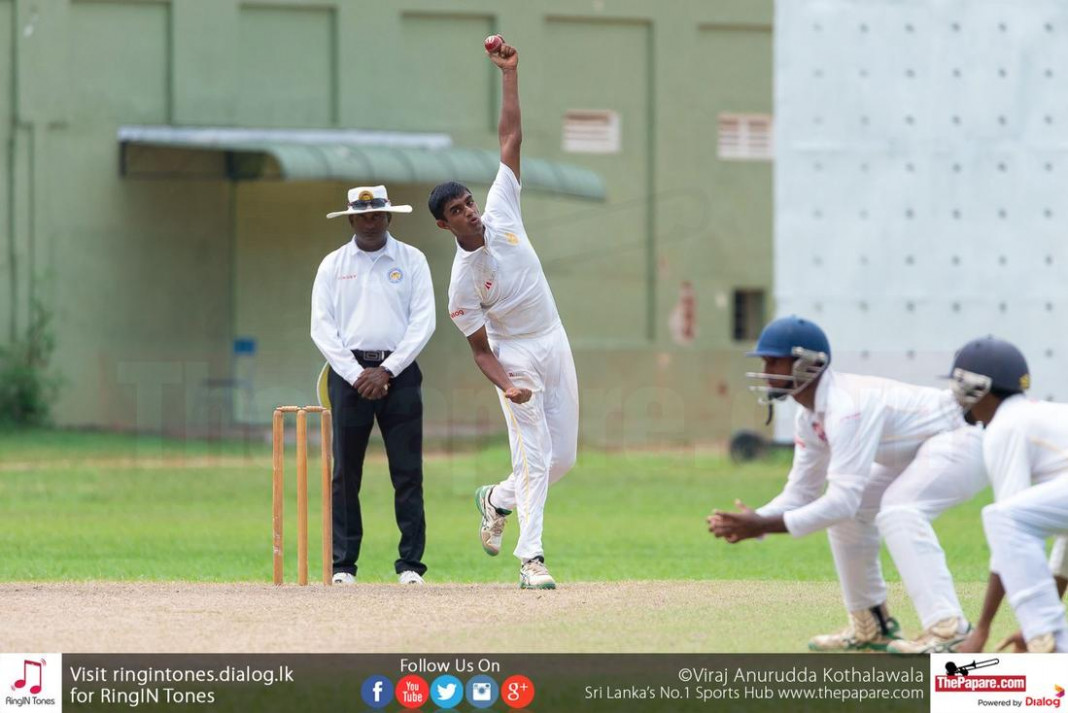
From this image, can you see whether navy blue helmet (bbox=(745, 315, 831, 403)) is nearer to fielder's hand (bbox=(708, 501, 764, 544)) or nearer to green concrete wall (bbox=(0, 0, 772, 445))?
fielder's hand (bbox=(708, 501, 764, 544))

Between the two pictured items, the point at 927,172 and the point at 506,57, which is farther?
the point at 927,172

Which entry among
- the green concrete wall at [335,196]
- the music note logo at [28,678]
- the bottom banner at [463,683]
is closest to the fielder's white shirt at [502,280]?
the bottom banner at [463,683]

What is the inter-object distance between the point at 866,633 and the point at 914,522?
2.59 ft

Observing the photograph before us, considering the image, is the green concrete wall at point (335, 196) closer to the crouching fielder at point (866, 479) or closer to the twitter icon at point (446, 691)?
the crouching fielder at point (866, 479)

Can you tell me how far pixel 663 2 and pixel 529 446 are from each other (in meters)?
26.1

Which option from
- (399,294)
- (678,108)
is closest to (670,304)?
(678,108)

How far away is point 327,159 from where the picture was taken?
1162 inches

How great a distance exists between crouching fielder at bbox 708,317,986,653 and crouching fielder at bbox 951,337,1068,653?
0.71 feet

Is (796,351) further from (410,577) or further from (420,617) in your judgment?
(410,577)

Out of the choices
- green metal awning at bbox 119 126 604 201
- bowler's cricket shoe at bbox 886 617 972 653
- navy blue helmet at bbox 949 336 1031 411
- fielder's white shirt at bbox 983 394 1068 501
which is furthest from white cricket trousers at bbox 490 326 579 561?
green metal awning at bbox 119 126 604 201

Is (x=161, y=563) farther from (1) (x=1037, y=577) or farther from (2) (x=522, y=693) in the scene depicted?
(1) (x=1037, y=577)

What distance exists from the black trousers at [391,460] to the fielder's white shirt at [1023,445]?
462 centimetres

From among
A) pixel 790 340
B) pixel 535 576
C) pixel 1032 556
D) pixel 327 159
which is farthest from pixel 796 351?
pixel 327 159

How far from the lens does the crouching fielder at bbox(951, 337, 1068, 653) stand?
7457 millimetres
